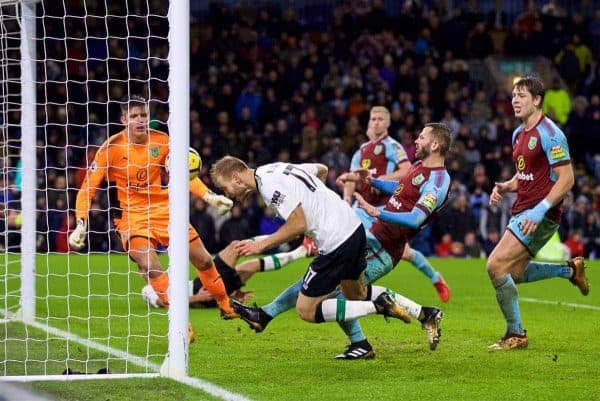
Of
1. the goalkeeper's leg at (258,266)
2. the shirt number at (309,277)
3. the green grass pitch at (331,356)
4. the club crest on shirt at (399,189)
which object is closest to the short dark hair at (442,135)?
the club crest on shirt at (399,189)

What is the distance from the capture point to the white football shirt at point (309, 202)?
7.39 metres

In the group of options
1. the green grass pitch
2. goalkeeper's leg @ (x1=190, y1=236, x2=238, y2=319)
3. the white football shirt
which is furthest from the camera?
goalkeeper's leg @ (x1=190, y1=236, x2=238, y2=319)

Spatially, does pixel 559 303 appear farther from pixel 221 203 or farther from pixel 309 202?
pixel 309 202

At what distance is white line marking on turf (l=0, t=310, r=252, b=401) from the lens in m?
6.59

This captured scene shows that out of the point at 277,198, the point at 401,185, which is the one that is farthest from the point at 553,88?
the point at 277,198

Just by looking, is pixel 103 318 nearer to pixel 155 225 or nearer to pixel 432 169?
pixel 155 225

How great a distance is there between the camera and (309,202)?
24.7 ft

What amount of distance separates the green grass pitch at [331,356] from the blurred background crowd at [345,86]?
8.19m

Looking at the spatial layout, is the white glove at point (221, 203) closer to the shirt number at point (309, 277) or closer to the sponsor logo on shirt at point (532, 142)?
the shirt number at point (309, 277)

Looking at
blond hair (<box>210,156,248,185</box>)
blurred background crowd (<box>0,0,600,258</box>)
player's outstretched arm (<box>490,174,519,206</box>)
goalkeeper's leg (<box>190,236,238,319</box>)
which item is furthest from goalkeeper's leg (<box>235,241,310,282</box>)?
blurred background crowd (<box>0,0,600,258</box>)

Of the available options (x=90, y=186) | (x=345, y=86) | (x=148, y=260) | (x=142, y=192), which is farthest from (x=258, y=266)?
(x=345, y=86)

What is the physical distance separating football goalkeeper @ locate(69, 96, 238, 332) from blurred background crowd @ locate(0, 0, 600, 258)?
9332 millimetres

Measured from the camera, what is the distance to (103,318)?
10.7 m

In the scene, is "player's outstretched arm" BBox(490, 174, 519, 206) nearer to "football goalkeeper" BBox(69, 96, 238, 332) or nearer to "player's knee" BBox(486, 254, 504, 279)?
"player's knee" BBox(486, 254, 504, 279)
